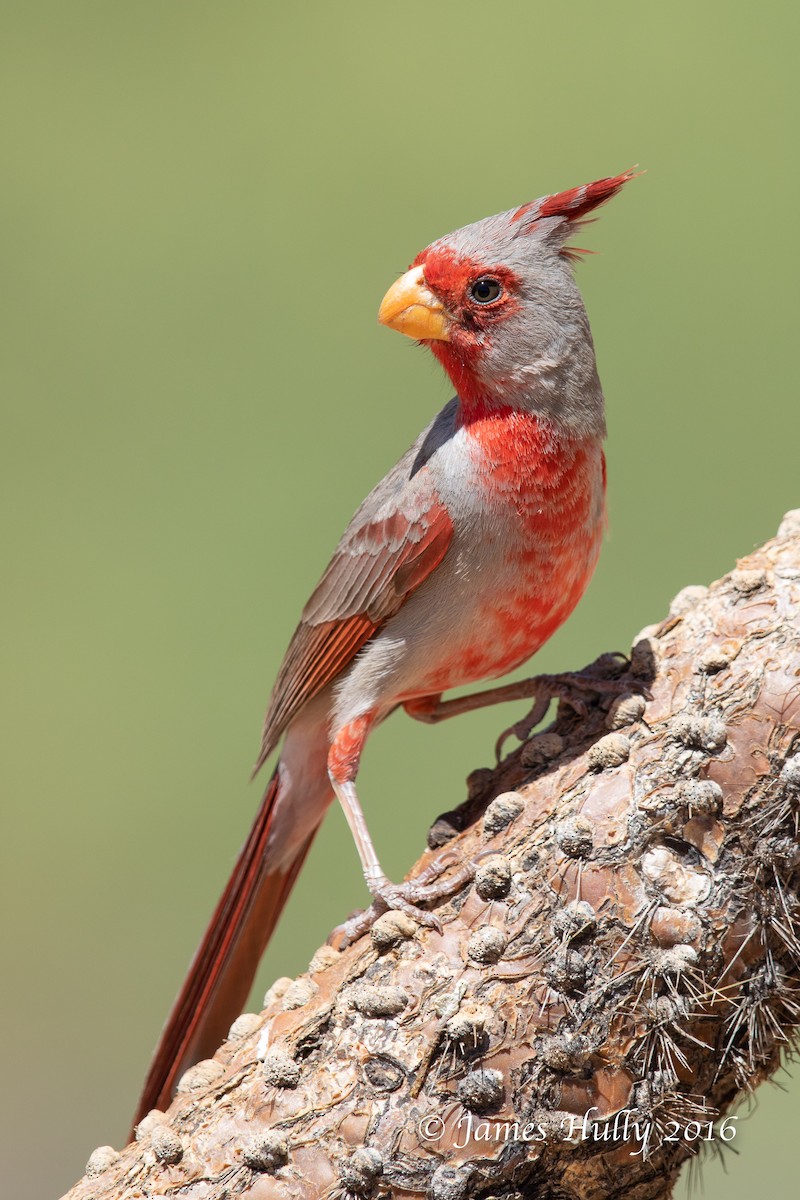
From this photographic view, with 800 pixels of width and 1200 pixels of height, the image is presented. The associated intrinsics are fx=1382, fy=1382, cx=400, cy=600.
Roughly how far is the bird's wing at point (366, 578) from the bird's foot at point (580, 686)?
37cm

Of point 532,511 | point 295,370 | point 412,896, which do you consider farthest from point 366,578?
point 295,370

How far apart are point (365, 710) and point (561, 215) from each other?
46.3 inches

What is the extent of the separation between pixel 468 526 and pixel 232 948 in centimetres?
111

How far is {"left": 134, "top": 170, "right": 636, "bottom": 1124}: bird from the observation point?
300cm

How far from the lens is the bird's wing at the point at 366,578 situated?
3064 mm

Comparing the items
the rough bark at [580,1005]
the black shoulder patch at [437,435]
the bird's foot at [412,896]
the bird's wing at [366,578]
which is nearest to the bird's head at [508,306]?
the black shoulder patch at [437,435]

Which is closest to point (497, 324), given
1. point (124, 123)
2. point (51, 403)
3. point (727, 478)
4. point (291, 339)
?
point (727, 478)

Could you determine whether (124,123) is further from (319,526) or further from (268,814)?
(268,814)

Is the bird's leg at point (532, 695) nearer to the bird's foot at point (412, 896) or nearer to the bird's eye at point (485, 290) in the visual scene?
the bird's foot at point (412, 896)

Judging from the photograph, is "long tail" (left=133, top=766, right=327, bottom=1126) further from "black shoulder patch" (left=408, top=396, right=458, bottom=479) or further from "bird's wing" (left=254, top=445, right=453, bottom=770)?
"black shoulder patch" (left=408, top=396, right=458, bottom=479)

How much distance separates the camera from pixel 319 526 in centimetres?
693

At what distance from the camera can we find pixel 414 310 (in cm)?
299

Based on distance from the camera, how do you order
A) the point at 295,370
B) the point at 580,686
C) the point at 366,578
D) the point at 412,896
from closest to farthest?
the point at 412,896, the point at 580,686, the point at 366,578, the point at 295,370

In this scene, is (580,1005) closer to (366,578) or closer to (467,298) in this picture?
(366,578)
